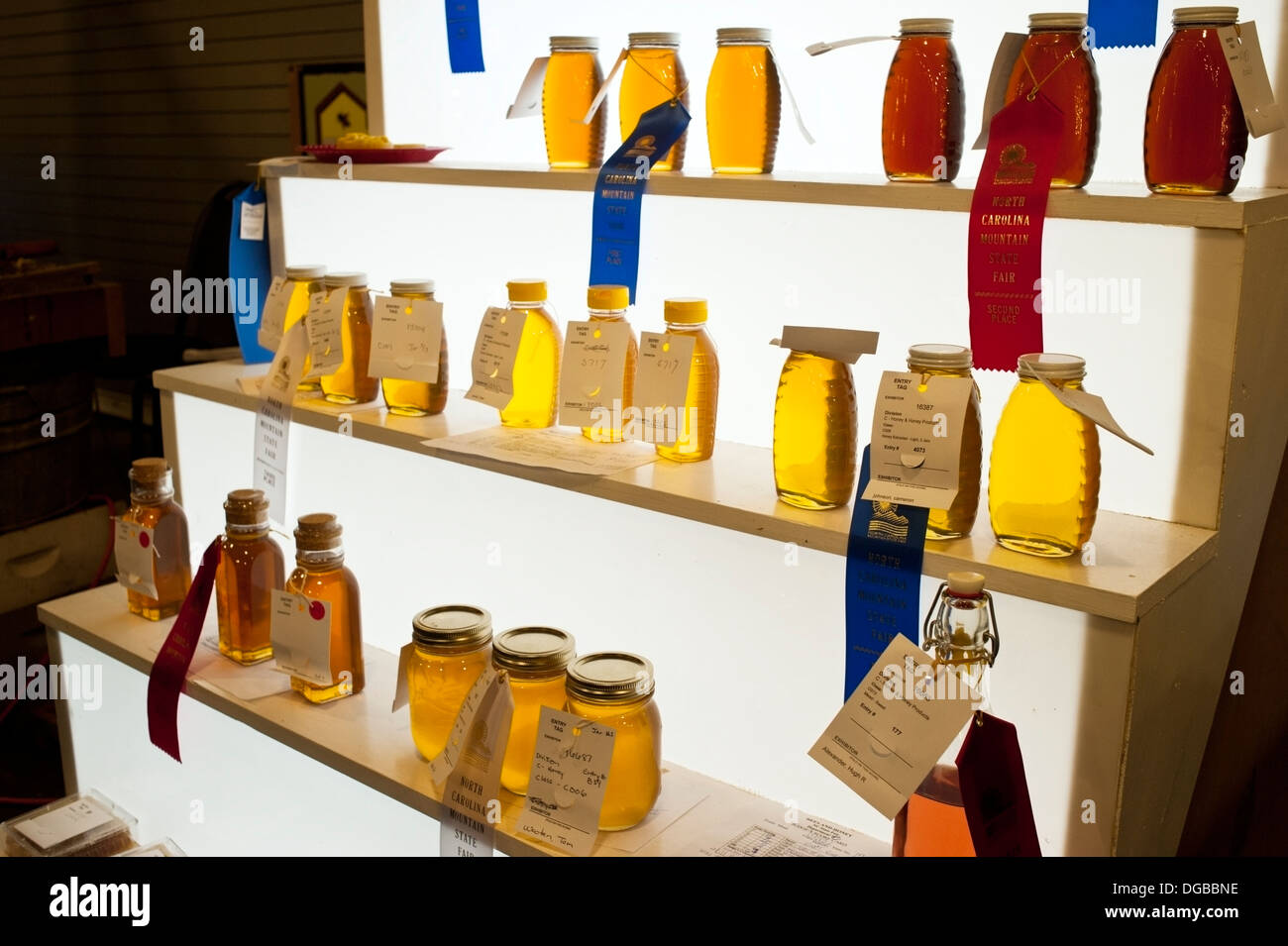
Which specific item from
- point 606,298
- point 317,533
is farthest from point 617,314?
point 317,533

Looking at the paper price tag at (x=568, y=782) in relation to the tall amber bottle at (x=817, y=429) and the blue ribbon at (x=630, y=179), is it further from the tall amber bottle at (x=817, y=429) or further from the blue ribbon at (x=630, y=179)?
the blue ribbon at (x=630, y=179)

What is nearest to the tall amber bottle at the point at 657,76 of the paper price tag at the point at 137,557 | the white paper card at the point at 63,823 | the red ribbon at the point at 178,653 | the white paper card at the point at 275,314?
the white paper card at the point at 275,314

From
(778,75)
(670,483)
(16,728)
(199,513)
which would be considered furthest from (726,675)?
(16,728)

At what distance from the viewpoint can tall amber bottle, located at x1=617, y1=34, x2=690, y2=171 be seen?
56.0 inches

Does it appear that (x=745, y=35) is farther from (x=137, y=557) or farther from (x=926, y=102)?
(x=137, y=557)

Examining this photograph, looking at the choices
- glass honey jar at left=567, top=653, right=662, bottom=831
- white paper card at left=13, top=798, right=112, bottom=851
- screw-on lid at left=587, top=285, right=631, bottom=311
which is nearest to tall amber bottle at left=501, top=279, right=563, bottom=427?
screw-on lid at left=587, top=285, right=631, bottom=311

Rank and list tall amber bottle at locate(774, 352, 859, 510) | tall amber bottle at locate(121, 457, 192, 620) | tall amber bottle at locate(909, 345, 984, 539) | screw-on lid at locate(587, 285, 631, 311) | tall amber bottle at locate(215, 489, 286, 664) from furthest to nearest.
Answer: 1. tall amber bottle at locate(121, 457, 192, 620)
2. tall amber bottle at locate(215, 489, 286, 664)
3. screw-on lid at locate(587, 285, 631, 311)
4. tall amber bottle at locate(774, 352, 859, 510)
5. tall amber bottle at locate(909, 345, 984, 539)

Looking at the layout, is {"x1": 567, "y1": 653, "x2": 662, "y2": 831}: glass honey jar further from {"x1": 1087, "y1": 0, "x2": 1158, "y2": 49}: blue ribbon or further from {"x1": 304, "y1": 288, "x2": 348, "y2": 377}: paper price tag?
{"x1": 1087, "y1": 0, "x2": 1158, "y2": 49}: blue ribbon

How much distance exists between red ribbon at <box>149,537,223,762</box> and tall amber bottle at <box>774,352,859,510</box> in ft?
3.15

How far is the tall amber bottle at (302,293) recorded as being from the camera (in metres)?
1.78

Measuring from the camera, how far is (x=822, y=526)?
1188mm

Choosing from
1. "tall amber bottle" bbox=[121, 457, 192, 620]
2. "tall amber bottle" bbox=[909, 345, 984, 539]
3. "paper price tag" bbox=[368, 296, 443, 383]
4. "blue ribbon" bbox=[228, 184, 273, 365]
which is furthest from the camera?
"blue ribbon" bbox=[228, 184, 273, 365]

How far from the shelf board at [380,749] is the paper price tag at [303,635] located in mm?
50

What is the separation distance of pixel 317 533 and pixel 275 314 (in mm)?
406
